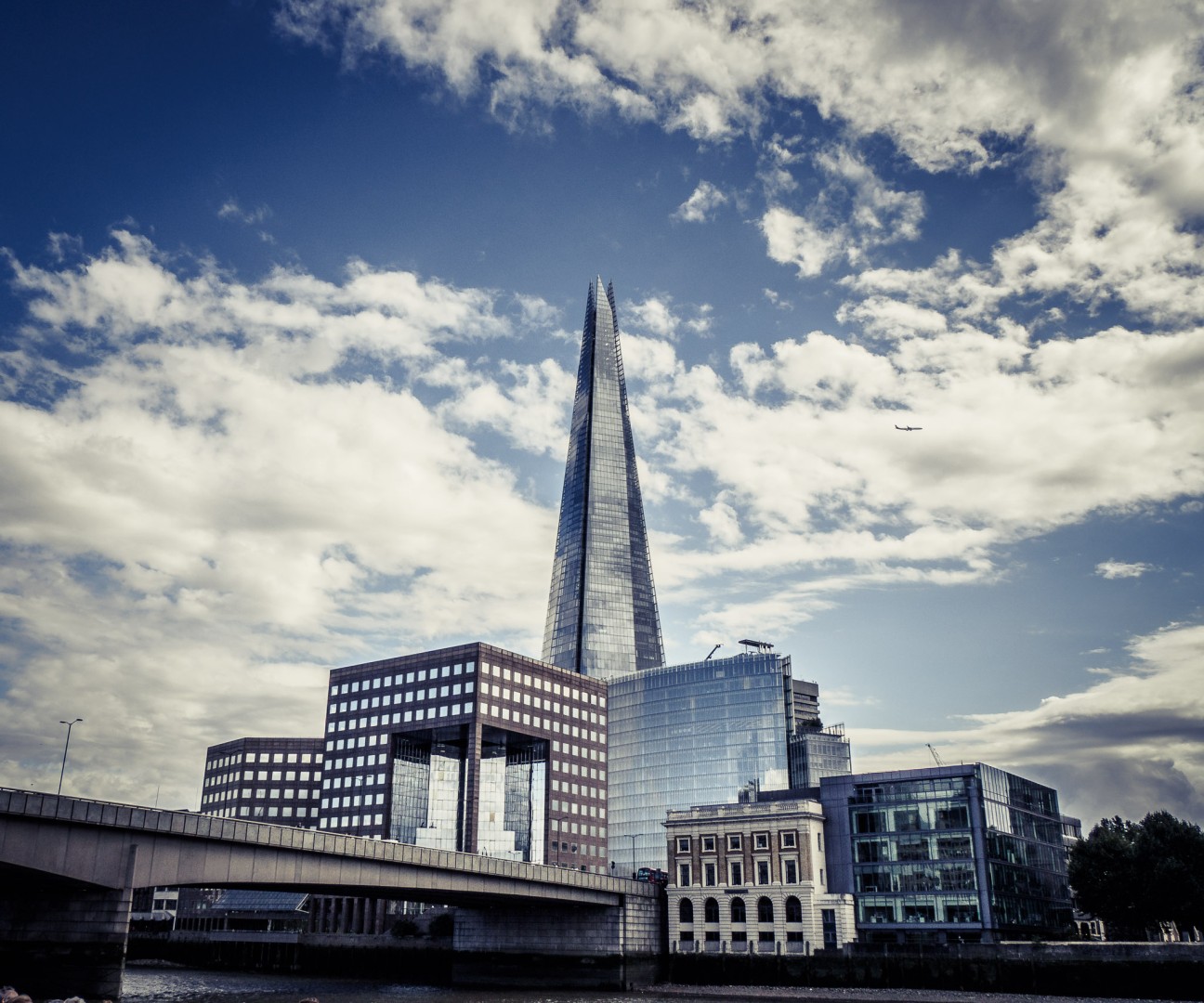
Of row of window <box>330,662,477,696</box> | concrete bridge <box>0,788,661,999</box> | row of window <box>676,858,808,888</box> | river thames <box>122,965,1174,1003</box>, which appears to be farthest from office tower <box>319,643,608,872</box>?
concrete bridge <box>0,788,661,999</box>

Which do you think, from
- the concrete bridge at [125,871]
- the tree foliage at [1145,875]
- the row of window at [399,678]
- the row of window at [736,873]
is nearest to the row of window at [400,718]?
the row of window at [399,678]

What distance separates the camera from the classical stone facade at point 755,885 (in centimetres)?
9975

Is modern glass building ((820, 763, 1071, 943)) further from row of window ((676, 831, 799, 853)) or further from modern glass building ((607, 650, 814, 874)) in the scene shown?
modern glass building ((607, 650, 814, 874))

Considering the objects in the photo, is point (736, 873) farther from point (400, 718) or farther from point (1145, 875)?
point (400, 718)

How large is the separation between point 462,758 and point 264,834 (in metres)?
110

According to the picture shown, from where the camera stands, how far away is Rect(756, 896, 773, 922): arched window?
101188 mm

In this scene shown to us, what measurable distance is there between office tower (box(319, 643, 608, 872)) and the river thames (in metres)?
56.7

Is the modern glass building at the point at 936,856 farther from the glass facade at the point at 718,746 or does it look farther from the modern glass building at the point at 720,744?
the glass facade at the point at 718,746

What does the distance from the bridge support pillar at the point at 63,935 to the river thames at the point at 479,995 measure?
61.3 feet

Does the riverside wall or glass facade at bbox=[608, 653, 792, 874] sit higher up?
glass facade at bbox=[608, 653, 792, 874]

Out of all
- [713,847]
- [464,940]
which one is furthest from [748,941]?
[464,940]

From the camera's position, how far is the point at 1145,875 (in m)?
96.6

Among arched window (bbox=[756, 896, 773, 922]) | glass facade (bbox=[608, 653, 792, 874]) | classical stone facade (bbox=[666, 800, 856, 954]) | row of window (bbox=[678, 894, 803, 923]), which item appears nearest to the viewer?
classical stone facade (bbox=[666, 800, 856, 954])

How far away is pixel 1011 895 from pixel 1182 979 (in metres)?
28.4
